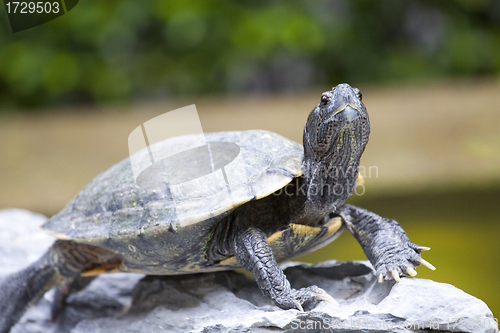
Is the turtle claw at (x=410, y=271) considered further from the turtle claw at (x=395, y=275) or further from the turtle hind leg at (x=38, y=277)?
the turtle hind leg at (x=38, y=277)

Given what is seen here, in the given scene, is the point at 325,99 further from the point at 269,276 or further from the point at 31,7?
the point at 31,7

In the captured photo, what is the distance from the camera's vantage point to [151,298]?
5.38 feet

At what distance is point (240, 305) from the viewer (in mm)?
1405

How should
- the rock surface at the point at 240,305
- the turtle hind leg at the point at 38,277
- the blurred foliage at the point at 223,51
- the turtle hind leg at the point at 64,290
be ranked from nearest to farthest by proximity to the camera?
the rock surface at the point at 240,305 → the turtle hind leg at the point at 38,277 → the turtle hind leg at the point at 64,290 → the blurred foliage at the point at 223,51

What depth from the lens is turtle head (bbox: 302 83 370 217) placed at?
1.20 meters

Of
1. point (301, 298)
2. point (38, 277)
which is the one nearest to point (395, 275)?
point (301, 298)

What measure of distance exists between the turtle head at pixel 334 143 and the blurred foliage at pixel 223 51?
3019 mm

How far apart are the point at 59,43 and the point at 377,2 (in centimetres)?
338

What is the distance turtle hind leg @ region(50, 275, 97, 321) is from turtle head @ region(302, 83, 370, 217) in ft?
3.65

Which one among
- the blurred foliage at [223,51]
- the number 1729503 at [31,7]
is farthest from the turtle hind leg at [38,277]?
the blurred foliage at [223,51]

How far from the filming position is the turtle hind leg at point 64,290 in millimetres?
1820

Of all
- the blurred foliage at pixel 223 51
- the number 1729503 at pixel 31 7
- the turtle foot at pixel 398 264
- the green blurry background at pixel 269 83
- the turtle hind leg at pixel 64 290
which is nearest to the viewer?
the turtle foot at pixel 398 264

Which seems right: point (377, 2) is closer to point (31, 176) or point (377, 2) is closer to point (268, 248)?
point (31, 176)

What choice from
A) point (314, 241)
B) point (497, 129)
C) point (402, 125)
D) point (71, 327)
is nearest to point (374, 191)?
point (402, 125)
